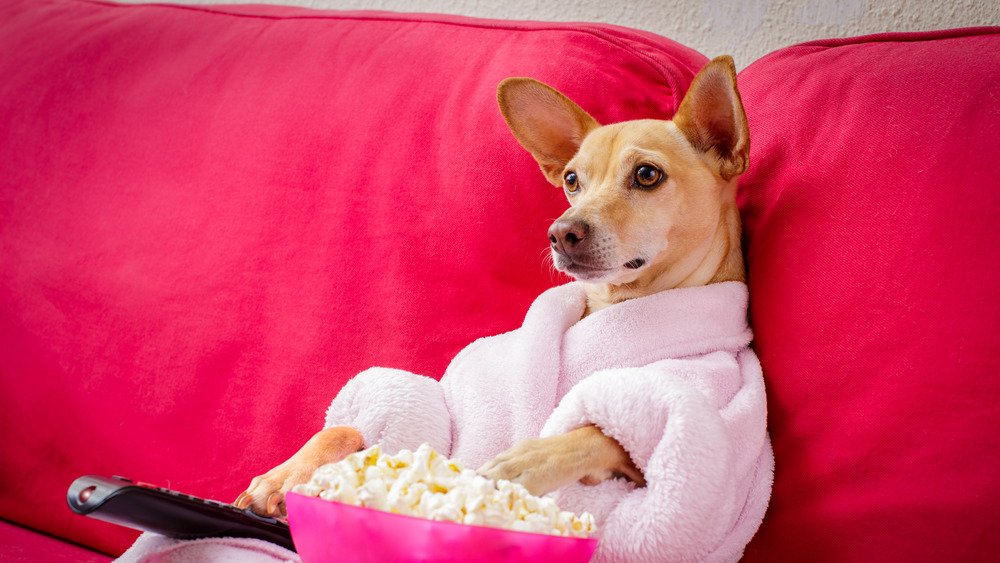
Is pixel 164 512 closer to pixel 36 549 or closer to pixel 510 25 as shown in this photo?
pixel 36 549

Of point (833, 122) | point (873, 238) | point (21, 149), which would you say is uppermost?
point (21, 149)

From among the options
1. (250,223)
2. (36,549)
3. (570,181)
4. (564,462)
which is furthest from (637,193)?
(36,549)

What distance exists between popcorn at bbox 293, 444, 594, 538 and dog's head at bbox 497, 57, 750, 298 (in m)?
0.53

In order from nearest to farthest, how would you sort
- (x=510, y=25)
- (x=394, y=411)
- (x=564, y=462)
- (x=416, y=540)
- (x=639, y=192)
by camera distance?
1. (x=416, y=540)
2. (x=564, y=462)
3. (x=394, y=411)
4. (x=639, y=192)
5. (x=510, y=25)

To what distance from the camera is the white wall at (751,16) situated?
54.7 inches

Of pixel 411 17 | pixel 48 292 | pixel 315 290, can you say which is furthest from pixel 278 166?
pixel 48 292

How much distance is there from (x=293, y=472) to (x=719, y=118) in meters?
0.99

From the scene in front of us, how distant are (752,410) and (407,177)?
2.86ft

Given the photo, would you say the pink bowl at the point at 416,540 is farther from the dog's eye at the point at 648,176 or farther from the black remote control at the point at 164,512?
the dog's eye at the point at 648,176

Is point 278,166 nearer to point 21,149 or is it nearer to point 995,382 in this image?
point 21,149

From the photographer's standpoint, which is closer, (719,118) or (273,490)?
(273,490)

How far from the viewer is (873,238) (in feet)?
3.09

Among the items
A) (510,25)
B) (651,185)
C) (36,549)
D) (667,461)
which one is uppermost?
(510,25)

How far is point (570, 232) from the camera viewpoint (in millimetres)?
1118
